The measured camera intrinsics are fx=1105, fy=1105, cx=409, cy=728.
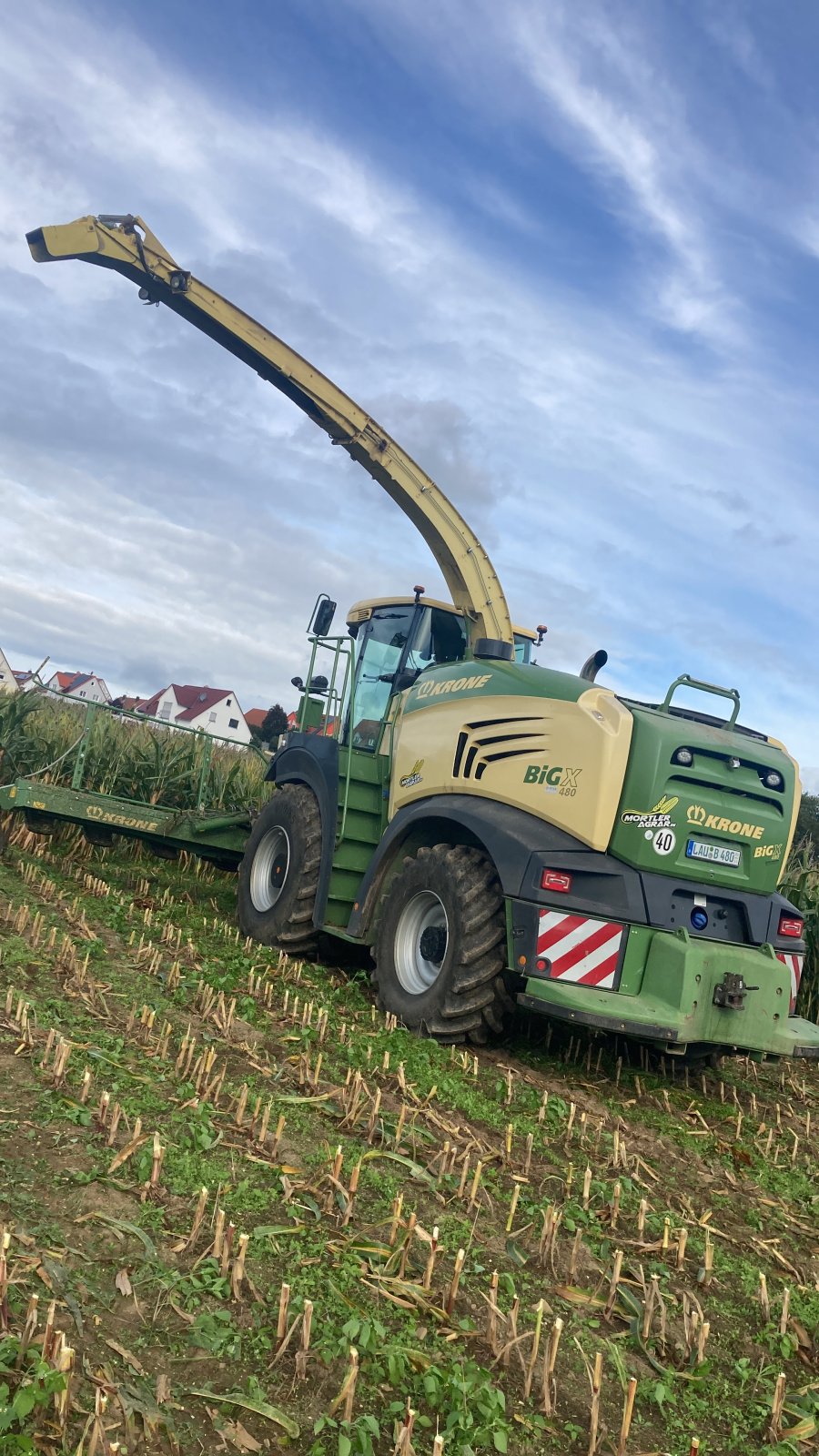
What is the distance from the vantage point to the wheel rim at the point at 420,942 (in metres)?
6.20

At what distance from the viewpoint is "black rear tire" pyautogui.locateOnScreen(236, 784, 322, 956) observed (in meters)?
7.46

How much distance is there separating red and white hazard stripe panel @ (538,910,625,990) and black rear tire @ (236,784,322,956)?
7.87 ft

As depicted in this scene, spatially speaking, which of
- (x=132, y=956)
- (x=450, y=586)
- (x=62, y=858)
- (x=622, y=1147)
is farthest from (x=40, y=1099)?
(x=62, y=858)

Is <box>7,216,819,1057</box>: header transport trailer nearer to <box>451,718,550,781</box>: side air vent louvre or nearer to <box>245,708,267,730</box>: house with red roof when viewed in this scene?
<box>451,718,550,781</box>: side air vent louvre

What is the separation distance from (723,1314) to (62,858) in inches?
303

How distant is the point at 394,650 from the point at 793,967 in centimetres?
349

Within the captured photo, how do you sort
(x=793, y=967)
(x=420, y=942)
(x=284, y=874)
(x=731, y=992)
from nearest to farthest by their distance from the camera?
1. (x=731, y=992)
2. (x=793, y=967)
3. (x=420, y=942)
4. (x=284, y=874)

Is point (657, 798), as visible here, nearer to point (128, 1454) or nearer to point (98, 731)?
point (128, 1454)

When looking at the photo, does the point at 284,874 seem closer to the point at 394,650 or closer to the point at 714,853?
the point at 394,650

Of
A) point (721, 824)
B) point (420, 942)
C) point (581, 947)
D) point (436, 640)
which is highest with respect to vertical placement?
point (436, 640)

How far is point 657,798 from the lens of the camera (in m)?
5.59

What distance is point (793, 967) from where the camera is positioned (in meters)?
6.11

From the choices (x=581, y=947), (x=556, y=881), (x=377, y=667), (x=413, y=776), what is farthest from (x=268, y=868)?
(x=581, y=947)

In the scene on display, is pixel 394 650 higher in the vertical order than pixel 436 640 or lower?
lower
